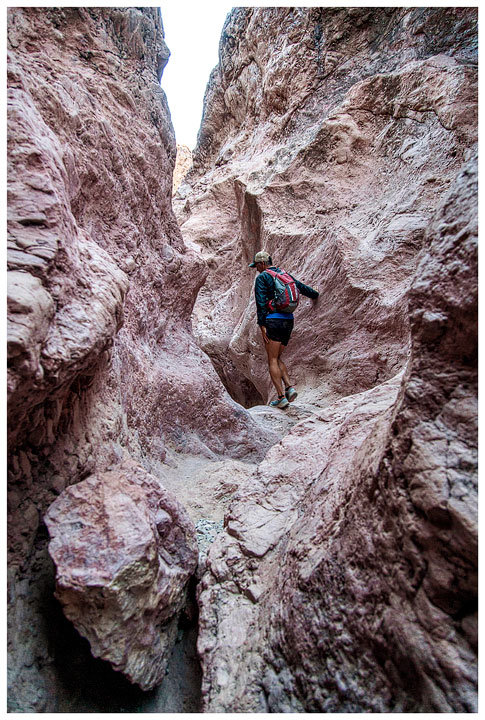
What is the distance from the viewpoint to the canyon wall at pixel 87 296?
1.46 m

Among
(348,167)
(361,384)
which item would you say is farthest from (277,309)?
(348,167)

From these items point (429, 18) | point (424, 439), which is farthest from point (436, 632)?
point (429, 18)

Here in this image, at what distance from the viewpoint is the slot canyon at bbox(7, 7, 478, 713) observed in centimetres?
116

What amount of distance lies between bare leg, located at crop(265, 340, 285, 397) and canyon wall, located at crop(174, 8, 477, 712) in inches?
10.4

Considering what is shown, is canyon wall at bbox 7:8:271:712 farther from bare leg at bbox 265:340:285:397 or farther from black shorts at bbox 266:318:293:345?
black shorts at bbox 266:318:293:345

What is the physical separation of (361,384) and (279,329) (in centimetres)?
110

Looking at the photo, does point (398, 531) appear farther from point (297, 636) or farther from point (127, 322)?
point (127, 322)

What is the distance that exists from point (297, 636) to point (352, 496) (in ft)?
1.61

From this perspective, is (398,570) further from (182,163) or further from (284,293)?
(182,163)

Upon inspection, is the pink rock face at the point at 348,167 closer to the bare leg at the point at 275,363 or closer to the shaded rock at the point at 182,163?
the bare leg at the point at 275,363

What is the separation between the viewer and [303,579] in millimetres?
1461

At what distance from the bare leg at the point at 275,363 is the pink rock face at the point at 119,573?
3.01 m

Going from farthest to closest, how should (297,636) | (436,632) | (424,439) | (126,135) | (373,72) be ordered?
1. (373,72)
2. (126,135)
3. (297,636)
4. (424,439)
5. (436,632)

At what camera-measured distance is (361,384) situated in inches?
158
